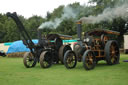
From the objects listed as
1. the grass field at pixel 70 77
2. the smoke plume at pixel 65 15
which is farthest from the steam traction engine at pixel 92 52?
the smoke plume at pixel 65 15

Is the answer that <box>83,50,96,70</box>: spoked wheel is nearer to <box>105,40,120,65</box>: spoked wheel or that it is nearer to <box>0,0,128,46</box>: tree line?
<box>105,40,120,65</box>: spoked wheel

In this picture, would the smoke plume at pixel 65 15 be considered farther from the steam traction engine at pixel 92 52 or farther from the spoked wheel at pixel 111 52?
the spoked wheel at pixel 111 52

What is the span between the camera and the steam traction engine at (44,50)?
9.12 metres

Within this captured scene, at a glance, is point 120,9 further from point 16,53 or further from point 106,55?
point 16,53

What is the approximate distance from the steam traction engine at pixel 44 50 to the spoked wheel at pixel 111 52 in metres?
2.73

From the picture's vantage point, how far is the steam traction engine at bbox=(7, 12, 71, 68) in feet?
29.9

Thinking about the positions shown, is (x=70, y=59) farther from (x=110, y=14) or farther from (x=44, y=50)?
(x=110, y=14)

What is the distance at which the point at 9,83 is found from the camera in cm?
563

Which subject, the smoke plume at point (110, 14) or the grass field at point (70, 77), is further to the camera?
the smoke plume at point (110, 14)


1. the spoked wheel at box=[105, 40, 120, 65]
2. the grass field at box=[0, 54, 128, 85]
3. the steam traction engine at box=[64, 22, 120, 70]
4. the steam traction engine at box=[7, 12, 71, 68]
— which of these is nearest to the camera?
the grass field at box=[0, 54, 128, 85]

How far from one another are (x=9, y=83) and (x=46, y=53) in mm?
3924

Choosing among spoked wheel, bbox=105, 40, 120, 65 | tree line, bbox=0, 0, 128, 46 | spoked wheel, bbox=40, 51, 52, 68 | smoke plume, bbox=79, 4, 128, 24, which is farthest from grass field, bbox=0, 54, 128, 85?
smoke plume, bbox=79, 4, 128, 24

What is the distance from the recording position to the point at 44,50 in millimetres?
9961

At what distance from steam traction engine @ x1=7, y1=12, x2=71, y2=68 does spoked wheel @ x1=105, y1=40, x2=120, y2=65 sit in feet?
8.96
